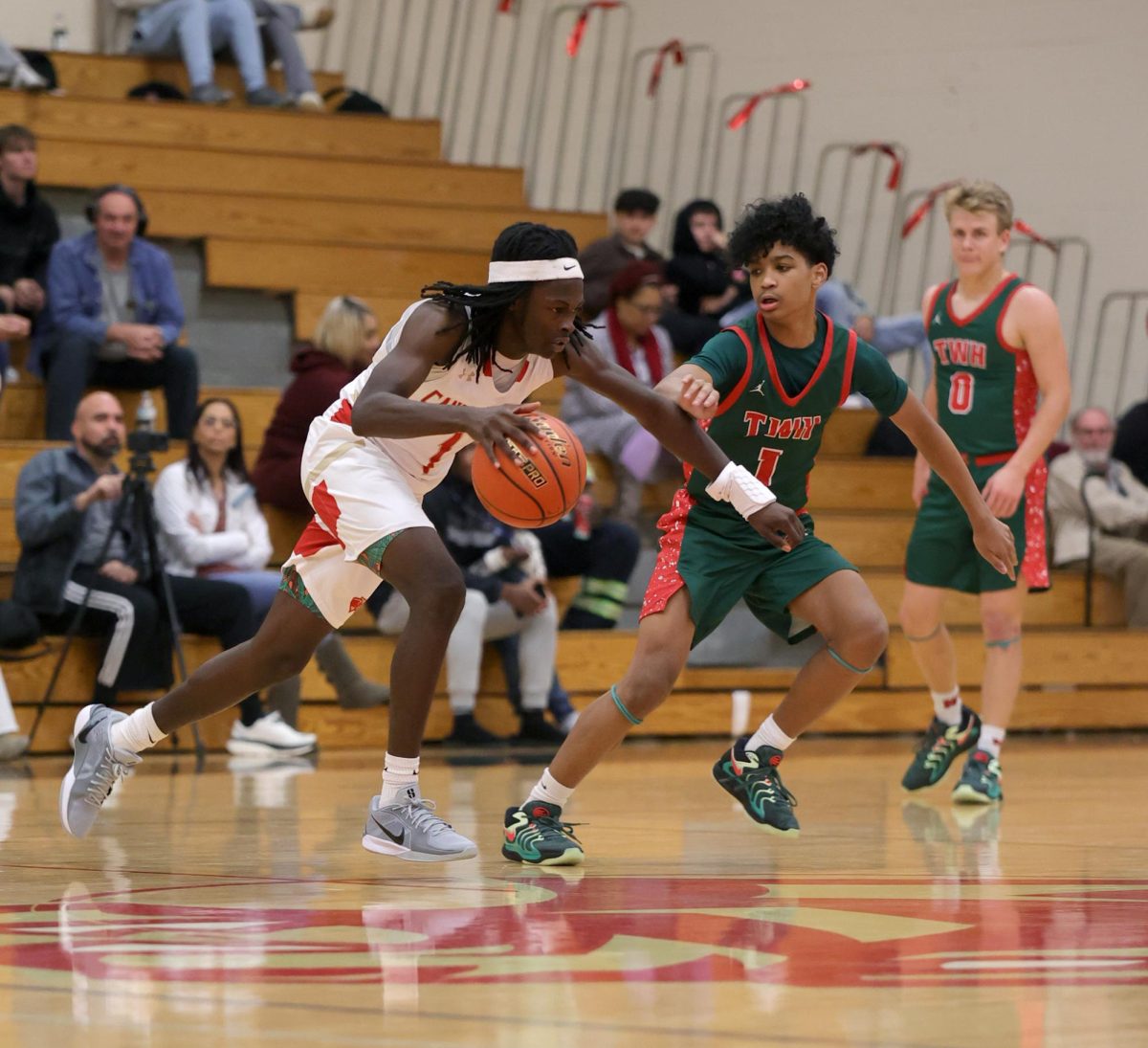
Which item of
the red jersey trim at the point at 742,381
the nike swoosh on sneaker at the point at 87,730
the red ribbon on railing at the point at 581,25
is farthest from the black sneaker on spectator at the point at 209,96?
the red jersey trim at the point at 742,381

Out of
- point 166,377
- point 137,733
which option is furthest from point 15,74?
point 137,733

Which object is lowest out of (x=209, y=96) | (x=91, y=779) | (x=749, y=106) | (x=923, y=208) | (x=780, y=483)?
(x=91, y=779)

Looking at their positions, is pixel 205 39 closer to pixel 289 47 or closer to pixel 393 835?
pixel 289 47

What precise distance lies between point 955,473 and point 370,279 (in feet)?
19.7

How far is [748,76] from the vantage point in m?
11.8

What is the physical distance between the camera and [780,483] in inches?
184

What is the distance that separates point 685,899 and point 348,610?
1092 millimetres

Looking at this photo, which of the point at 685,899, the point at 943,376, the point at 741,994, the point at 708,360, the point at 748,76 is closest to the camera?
the point at 741,994

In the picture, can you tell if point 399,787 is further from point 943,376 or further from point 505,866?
point 943,376

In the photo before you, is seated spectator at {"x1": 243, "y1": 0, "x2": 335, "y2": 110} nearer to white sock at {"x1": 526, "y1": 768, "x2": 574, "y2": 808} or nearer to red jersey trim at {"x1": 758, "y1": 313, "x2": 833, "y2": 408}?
red jersey trim at {"x1": 758, "y1": 313, "x2": 833, "y2": 408}

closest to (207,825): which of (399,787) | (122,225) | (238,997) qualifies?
(399,787)

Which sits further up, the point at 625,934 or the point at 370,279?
the point at 370,279

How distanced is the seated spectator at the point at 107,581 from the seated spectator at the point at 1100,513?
4136 millimetres

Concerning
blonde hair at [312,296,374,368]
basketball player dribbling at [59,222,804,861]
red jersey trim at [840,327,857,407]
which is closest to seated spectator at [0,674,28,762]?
blonde hair at [312,296,374,368]
